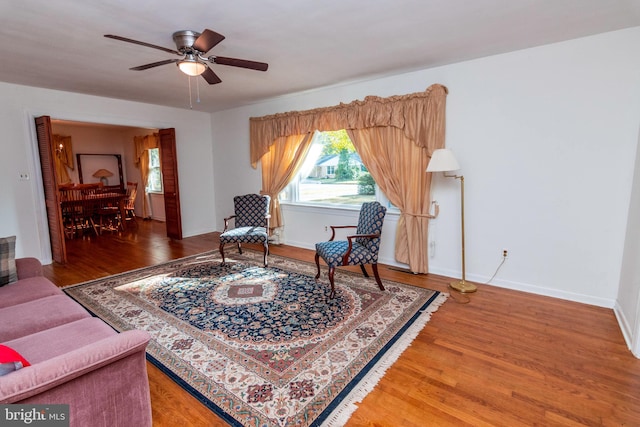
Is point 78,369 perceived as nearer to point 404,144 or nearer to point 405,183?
point 405,183

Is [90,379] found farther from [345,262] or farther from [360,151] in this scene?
[360,151]

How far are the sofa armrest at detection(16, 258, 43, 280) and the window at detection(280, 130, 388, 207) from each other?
343 centimetres

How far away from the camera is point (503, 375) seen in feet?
6.72

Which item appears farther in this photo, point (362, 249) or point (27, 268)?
point (362, 249)

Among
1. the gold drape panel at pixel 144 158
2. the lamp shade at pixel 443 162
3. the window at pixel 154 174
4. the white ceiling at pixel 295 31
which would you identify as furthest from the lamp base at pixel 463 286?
the window at pixel 154 174

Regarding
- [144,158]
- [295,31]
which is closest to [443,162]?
[295,31]

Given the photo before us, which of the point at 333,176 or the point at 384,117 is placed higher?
the point at 384,117

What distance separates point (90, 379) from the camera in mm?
1287

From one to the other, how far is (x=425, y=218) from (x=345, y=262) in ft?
4.25

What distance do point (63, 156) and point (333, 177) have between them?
698cm

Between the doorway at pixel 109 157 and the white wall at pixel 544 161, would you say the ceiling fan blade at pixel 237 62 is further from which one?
the doorway at pixel 109 157

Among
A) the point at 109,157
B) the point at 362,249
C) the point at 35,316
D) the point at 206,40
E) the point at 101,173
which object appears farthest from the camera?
the point at 109,157

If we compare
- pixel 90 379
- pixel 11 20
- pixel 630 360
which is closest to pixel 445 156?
pixel 630 360

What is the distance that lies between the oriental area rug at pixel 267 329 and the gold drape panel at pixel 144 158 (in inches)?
179
